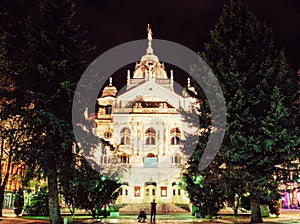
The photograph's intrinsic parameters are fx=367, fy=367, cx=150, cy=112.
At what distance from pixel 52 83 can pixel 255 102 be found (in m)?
9.65

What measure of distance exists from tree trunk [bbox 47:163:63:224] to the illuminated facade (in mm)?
26229

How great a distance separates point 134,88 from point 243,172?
45506 millimetres

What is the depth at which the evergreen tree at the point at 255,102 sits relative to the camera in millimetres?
16547

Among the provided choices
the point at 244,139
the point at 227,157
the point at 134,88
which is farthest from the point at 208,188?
the point at 134,88

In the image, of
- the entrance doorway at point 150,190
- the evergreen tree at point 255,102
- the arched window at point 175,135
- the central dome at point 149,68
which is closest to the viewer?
the evergreen tree at point 255,102

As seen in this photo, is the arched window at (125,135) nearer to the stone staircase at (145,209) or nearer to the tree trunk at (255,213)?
the stone staircase at (145,209)

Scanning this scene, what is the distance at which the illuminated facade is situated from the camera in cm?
4862

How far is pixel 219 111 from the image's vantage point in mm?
17688

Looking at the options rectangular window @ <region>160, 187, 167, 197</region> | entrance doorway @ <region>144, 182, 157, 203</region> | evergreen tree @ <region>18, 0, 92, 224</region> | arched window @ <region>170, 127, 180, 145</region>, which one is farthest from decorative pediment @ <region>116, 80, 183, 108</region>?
evergreen tree @ <region>18, 0, 92, 224</region>

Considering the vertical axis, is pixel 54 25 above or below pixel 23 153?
above

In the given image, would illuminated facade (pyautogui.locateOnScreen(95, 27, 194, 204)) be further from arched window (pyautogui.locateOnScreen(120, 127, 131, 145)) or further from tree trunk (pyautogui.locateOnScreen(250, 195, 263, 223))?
tree trunk (pyautogui.locateOnScreen(250, 195, 263, 223))

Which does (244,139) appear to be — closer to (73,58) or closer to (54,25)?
(73,58)

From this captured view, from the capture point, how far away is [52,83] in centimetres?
1759

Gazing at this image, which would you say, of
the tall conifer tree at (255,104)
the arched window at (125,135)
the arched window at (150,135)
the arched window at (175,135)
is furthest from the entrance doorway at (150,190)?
the tall conifer tree at (255,104)
